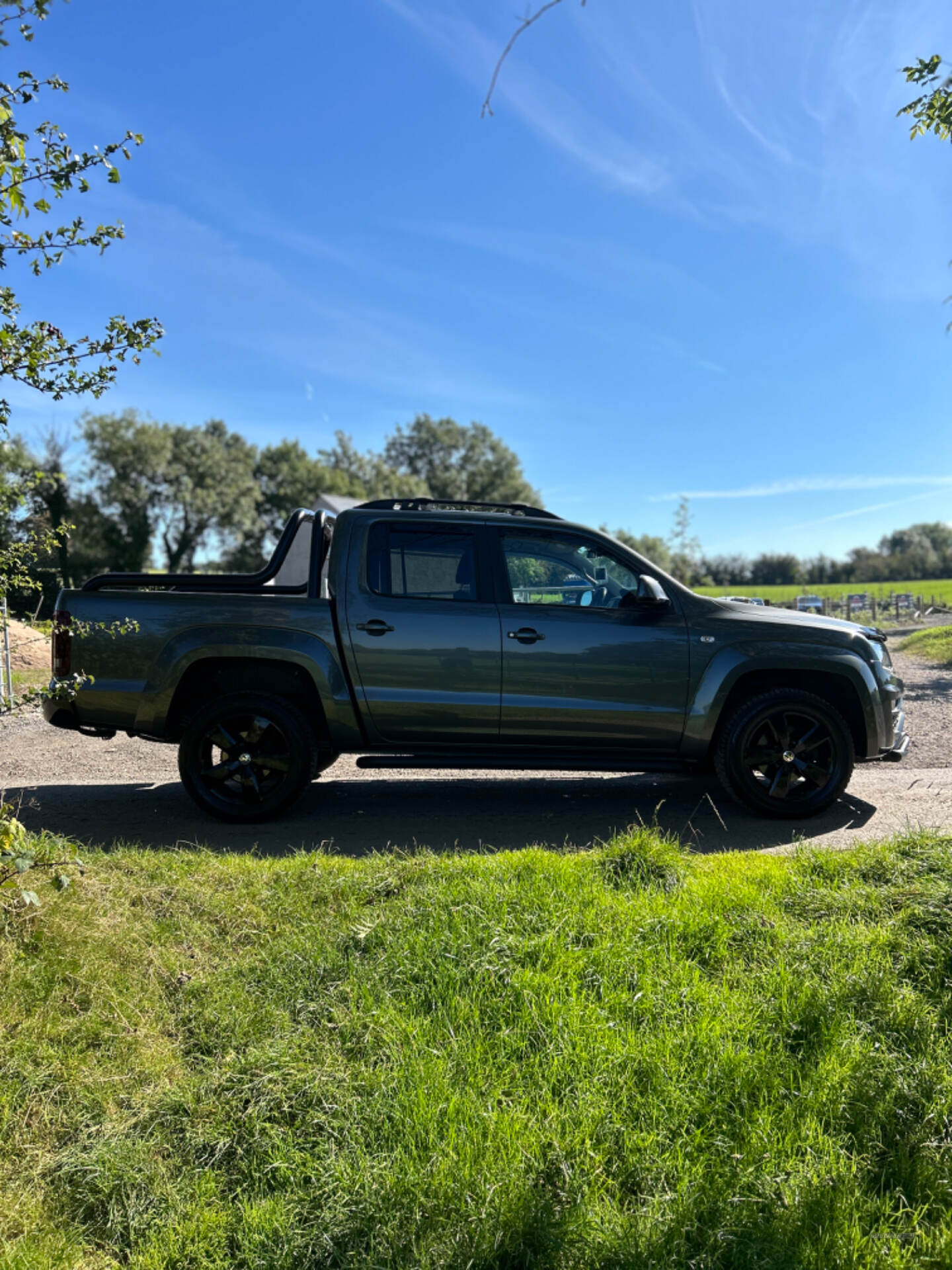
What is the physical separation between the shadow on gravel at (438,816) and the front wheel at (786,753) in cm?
16

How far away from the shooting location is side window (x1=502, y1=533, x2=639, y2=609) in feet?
17.4

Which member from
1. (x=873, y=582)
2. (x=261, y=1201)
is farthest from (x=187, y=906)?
(x=873, y=582)

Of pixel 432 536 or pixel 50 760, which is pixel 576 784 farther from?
pixel 50 760

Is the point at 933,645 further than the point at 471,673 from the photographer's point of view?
Yes

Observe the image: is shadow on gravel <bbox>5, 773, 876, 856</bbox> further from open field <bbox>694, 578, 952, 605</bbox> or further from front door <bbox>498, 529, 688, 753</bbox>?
open field <bbox>694, 578, 952, 605</bbox>

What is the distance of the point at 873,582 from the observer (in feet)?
249

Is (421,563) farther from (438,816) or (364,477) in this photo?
(364,477)

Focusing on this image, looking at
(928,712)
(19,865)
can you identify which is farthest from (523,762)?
(928,712)

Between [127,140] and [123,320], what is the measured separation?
2.06 ft

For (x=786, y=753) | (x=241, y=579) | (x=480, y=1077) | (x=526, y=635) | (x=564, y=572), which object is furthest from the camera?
(x=241, y=579)

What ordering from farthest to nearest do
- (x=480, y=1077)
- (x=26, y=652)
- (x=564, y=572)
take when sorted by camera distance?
(x=26, y=652) < (x=564, y=572) < (x=480, y=1077)

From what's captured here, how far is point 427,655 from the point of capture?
203 inches

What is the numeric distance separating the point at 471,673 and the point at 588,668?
29.9 inches

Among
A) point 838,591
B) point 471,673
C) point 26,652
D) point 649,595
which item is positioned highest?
point 838,591
